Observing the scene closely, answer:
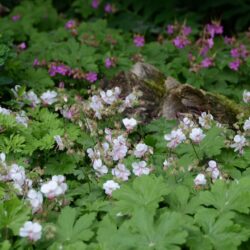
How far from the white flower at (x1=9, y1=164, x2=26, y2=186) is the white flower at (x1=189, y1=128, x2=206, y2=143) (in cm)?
96

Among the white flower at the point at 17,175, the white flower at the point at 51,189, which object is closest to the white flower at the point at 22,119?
the white flower at the point at 17,175

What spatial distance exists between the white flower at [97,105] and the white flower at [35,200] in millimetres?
1023

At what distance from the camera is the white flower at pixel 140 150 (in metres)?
3.29

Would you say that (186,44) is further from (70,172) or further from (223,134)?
(70,172)

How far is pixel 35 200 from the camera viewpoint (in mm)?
2787

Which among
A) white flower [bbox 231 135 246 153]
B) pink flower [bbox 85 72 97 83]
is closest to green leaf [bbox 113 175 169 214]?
white flower [bbox 231 135 246 153]

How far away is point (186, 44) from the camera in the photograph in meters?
5.19

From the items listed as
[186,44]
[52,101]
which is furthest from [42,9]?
[52,101]

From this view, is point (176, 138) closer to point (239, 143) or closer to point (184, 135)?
point (184, 135)

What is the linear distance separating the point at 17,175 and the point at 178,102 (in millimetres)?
1570

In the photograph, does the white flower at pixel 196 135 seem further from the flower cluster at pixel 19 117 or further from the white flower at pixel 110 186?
the flower cluster at pixel 19 117

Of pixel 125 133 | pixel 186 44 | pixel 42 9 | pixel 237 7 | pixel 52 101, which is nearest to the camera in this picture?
pixel 125 133

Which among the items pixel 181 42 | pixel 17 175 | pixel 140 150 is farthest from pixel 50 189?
pixel 181 42

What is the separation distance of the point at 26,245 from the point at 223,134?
1465 mm
